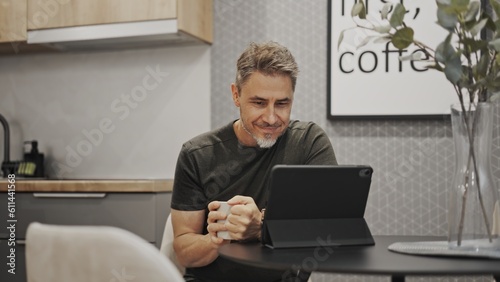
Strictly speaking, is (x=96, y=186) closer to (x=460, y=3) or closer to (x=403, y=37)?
(x=403, y=37)

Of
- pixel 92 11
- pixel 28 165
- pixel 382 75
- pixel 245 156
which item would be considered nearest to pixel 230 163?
pixel 245 156

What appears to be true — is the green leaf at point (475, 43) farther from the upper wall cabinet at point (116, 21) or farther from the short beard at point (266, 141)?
the upper wall cabinet at point (116, 21)

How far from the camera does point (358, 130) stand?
3.09 metres

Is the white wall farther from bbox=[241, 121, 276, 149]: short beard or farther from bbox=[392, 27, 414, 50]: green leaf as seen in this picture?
bbox=[392, 27, 414, 50]: green leaf

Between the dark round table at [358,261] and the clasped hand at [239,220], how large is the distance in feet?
0.19

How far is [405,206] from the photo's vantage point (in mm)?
3018

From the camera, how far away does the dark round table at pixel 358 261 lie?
44.8 inches

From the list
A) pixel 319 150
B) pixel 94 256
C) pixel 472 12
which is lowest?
pixel 94 256

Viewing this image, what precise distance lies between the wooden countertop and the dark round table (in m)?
1.33

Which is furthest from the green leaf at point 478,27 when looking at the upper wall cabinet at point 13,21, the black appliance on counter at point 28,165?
the black appliance on counter at point 28,165

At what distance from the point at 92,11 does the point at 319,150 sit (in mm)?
1653

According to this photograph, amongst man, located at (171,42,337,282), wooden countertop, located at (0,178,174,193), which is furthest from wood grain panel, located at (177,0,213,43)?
man, located at (171,42,337,282)

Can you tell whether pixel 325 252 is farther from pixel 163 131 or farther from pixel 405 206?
pixel 163 131

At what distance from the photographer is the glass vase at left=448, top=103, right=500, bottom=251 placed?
132 cm
